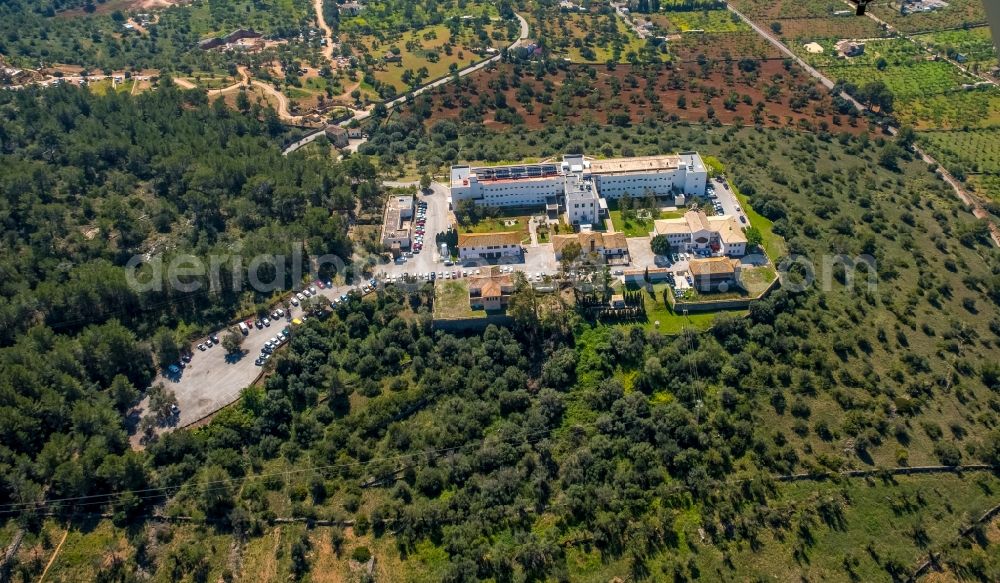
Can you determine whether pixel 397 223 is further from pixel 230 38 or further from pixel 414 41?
pixel 230 38

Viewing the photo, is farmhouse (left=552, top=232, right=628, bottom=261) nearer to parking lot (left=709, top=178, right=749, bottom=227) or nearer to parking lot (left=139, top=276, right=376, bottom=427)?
parking lot (left=709, top=178, right=749, bottom=227)

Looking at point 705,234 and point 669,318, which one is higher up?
point 705,234

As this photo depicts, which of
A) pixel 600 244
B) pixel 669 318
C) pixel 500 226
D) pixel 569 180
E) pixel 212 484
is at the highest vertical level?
pixel 569 180

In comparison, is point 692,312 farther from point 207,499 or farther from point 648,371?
point 207,499

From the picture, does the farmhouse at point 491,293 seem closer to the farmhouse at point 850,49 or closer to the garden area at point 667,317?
the garden area at point 667,317

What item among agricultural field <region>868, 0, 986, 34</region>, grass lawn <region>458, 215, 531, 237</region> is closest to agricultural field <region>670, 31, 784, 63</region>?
agricultural field <region>868, 0, 986, 34</region>

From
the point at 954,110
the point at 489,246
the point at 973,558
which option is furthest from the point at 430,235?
the point at 954,110
